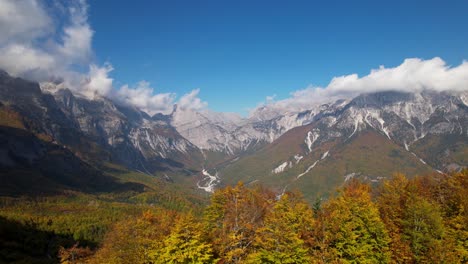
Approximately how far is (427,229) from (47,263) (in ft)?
455

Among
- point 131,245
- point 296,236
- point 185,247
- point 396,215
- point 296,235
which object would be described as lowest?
point 396,215

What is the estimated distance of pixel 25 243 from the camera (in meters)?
163

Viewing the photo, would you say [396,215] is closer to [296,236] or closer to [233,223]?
[296,236]

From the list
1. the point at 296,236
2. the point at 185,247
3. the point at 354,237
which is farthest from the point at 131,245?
the point at 354,237

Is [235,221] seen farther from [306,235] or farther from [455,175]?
[455,175]

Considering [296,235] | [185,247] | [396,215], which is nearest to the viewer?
[185,247]

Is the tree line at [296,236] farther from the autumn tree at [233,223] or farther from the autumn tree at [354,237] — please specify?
the autumn tree at [233,223]

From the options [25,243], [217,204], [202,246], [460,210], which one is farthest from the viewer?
[25,243]

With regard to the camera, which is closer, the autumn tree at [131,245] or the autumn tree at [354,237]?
the autumn tree at [131,245]

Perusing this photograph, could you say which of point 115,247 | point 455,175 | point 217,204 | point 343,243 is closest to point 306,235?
point 343,243

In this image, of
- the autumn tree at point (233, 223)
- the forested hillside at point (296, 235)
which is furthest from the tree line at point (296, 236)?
the autumn tree at point (233, 223)

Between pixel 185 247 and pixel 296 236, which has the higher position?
pixel 185 247

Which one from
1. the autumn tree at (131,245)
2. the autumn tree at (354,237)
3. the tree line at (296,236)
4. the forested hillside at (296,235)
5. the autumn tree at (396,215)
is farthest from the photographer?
the autumn tree at (396,215)

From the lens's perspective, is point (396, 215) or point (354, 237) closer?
point (354, 237)
